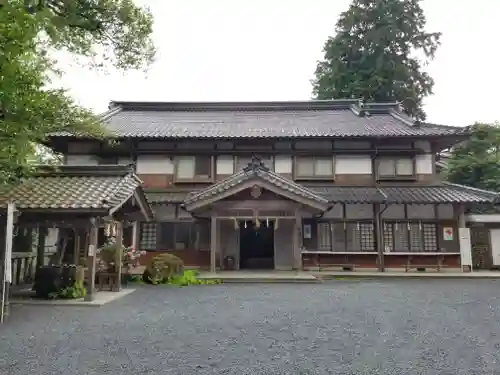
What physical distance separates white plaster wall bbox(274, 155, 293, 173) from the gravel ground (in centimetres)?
908

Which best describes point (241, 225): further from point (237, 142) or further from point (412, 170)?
point (412, 170)

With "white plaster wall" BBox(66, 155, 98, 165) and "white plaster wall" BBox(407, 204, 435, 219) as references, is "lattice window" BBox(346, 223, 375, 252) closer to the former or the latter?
"white plaster wall" BBox(407, 204, 435, 219)

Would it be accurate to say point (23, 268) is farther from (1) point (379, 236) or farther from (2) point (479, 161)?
(2) point (479, 161)

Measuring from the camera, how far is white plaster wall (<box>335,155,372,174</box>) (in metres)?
19.3

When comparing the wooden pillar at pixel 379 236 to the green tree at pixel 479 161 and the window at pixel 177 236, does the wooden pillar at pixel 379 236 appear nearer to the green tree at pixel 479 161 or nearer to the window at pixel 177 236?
the window at pixel 177 236

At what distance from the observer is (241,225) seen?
63.4ft

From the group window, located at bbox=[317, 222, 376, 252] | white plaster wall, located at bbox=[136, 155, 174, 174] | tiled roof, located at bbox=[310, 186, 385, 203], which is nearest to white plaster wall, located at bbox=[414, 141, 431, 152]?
tiled roof, located at bbox=[310, 186, 385, 203]

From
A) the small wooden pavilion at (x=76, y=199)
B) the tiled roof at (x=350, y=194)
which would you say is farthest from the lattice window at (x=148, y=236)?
the tiled roof at (x=350, y=194)

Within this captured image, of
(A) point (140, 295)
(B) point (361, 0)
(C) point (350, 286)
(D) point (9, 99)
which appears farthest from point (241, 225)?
(B) point (361, 0)

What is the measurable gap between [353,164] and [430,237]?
491 cm

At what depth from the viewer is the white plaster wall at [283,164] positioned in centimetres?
1936

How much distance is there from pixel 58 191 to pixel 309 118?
53.7ft

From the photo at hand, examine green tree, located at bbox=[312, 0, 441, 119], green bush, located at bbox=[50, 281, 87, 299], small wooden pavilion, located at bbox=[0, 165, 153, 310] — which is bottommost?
green bush, located at bbox=[50, 281, 87, 299]

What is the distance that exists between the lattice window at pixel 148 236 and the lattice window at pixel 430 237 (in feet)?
41.7
